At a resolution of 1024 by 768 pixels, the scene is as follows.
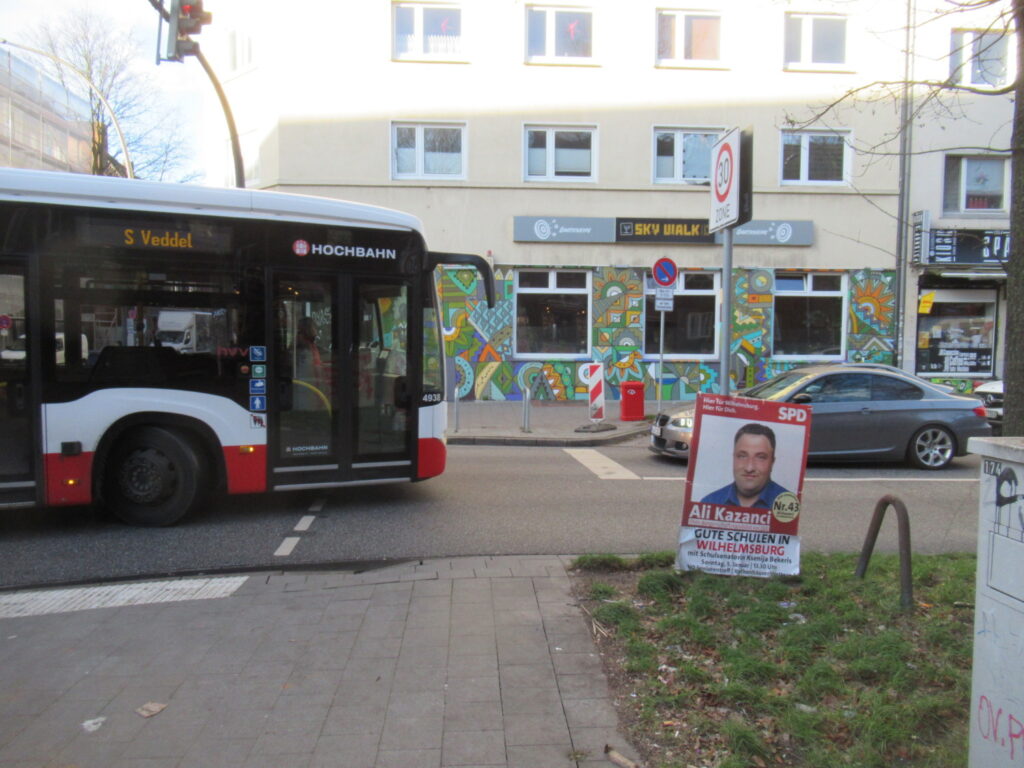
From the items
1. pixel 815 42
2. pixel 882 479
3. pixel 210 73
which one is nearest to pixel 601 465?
pixel 882 479

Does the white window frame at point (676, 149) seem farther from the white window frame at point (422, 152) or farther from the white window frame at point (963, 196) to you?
the white window frame at point (963, 196)

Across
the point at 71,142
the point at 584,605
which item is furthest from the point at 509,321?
the point at 71,142

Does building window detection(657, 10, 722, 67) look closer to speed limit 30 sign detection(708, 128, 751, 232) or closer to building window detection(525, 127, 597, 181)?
building window detection(525, 127, 597, 181)

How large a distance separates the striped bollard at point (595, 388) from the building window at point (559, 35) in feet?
26.9

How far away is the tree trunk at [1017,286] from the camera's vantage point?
4.45 metres

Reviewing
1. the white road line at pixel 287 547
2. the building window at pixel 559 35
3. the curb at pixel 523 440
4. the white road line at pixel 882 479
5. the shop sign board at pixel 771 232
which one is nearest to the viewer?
the white road line at pixel 287 547

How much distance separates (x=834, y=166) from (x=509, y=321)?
346 inches

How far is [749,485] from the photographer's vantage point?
17.1 ft

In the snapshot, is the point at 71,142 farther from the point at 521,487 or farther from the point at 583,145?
the point at 521,487

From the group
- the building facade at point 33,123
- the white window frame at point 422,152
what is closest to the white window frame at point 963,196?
the white window frame at point 422,152

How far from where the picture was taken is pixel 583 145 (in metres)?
18.7

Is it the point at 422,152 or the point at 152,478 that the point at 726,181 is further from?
the point at 422,152

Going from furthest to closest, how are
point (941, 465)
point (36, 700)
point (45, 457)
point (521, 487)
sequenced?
point (941, 465), point (521, 487), point (45, 457), point (36, 700)

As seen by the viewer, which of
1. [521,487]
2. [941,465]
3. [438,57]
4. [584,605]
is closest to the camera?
[584,605]
